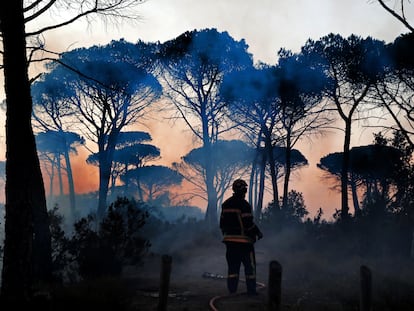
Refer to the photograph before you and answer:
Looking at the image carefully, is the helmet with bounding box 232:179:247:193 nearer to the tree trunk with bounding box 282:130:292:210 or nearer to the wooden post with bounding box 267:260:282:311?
the wooden post with bounding box 267:260:282:311

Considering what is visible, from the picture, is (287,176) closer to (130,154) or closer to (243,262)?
(243,262)

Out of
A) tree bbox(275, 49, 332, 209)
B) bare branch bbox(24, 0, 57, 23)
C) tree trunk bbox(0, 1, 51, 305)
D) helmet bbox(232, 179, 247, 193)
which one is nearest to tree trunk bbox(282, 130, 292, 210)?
tree bbox(275, 49, 332, 209)

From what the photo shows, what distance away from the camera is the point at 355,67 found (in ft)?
64.0

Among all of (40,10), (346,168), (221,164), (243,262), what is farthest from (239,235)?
(221,164)

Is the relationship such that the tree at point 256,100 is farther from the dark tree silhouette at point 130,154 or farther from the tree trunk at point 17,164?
the tree trunk at point 17,164

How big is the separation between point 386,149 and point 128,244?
640 inches

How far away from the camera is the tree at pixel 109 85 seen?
74.7 ft

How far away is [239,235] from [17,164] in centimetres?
364

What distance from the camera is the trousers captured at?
749cm

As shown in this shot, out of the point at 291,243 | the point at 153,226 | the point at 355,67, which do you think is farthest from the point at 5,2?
the point at 355,67

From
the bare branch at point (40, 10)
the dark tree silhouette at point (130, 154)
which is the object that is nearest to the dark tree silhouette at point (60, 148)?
the dark tree silhouette at point (130, 154)

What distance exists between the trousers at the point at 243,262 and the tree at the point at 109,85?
16.4 metres

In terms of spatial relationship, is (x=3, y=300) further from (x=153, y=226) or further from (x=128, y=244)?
(x=153, y=226)

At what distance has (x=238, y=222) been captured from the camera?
297 inches
